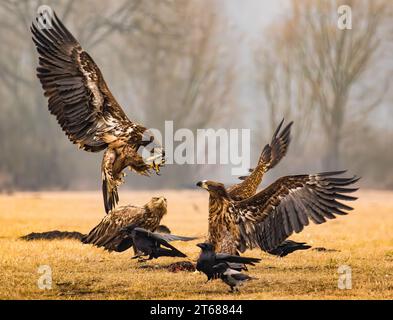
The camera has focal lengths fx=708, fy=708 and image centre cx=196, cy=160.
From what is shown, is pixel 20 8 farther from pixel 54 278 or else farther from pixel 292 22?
pixel 54 278

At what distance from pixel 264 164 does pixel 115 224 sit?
2329 millimetres

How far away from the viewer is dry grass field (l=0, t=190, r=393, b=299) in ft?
27.7

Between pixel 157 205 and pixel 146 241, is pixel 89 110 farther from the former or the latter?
pixel 146 241

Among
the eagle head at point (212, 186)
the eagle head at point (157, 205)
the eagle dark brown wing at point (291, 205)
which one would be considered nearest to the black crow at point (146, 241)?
the eagle head at point (157, 205)

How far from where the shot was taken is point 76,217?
16281mm

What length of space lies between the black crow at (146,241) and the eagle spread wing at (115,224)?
0.11 metres

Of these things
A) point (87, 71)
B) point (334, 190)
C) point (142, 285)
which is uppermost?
point (87, 71)

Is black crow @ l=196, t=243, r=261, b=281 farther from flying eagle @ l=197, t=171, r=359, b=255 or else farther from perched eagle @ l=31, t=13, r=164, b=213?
perched eagle @ l=31, t=13, r=164, b=213

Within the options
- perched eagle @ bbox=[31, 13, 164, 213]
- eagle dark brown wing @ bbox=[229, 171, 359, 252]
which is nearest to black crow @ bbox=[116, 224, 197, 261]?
perched eagle @ bbox=[31, 13, 164, 213]

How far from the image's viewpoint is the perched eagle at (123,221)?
10188 mm

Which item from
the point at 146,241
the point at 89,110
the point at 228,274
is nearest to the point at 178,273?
the point at 146,241

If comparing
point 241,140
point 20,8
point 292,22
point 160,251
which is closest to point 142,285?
point 160,251

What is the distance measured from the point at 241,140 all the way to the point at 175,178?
431 centimetres

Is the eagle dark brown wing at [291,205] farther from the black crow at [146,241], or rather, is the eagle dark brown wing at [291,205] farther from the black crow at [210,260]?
the black crow at [146,241]
